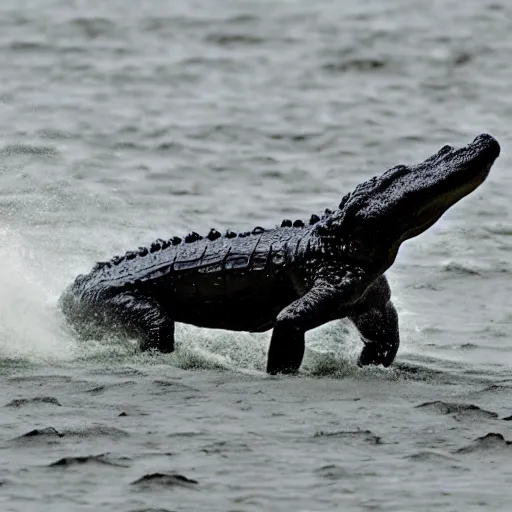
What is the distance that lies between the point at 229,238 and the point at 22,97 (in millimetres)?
10834

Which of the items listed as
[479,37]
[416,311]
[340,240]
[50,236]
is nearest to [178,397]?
[340,240]

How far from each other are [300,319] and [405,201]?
A: 41.9 inches

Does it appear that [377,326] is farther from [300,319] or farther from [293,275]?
[300,319]

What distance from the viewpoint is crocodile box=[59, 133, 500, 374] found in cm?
1045

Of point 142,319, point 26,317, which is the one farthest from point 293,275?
point 26,317

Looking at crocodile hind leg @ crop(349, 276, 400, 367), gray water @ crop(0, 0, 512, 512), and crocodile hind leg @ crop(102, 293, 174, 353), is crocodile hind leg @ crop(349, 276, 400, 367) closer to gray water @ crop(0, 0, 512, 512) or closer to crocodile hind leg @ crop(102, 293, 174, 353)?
gray water @ crop(0, 0, 512, 512)

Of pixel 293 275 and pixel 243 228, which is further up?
pixel 243 228

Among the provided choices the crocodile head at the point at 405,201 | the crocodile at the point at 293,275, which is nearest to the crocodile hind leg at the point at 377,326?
the crocodile at the point at 293,275

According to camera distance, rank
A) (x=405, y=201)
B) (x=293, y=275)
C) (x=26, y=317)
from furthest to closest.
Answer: (x=26, y=317) < (x=293, y=275) < (x=405, y=201)

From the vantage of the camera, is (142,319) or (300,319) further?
(142,319)

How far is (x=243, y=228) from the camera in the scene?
608 inches

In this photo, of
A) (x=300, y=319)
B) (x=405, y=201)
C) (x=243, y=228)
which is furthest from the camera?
(x=243, y=228)

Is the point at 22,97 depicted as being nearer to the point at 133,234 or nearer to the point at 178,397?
the point at 133,234

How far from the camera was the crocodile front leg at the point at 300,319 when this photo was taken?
402 inches
